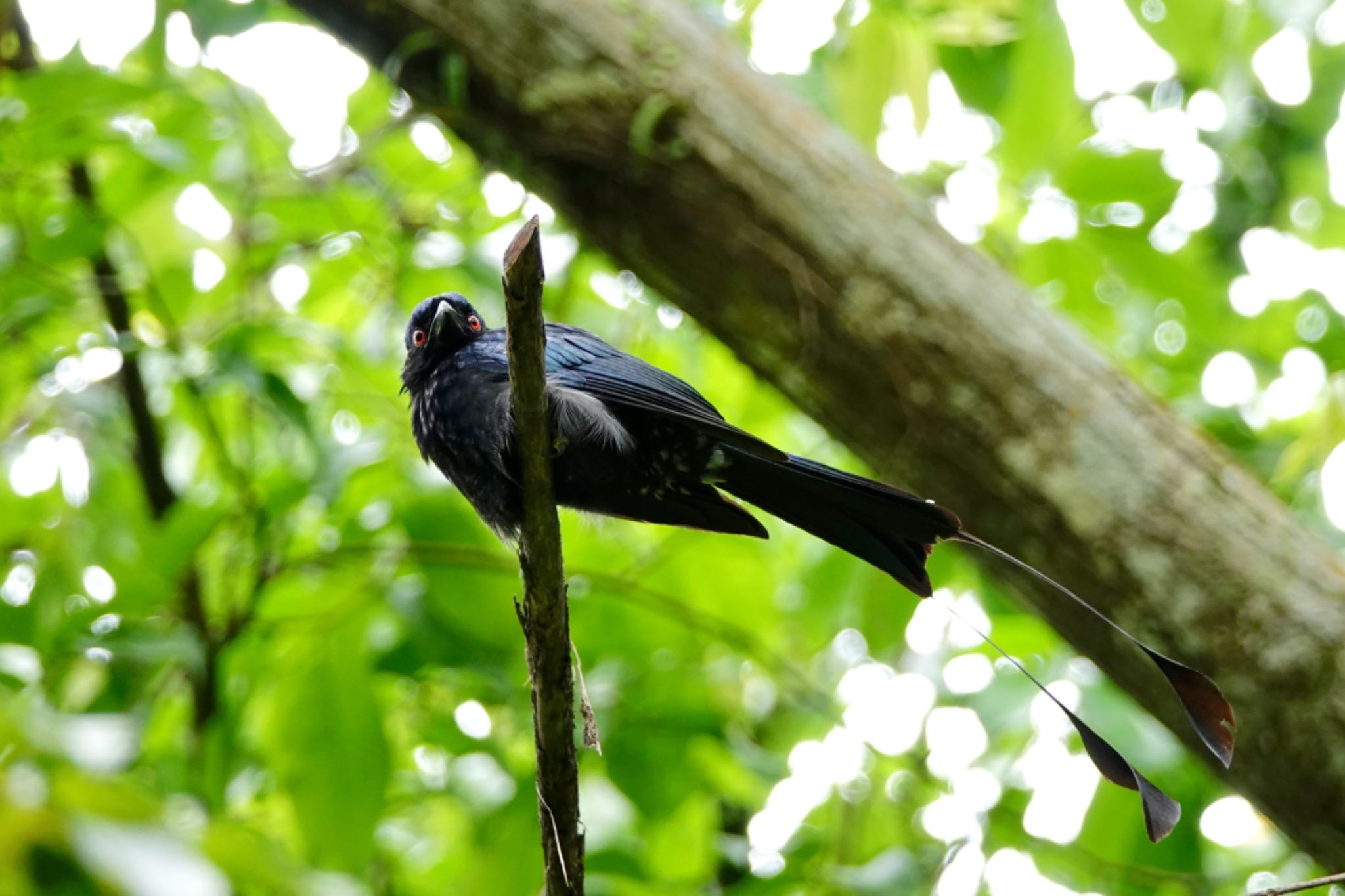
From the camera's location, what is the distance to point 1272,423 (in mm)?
4285

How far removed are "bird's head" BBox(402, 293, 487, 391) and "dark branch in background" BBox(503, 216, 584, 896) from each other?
3.26 ft

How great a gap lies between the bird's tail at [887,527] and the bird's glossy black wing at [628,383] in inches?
3.9

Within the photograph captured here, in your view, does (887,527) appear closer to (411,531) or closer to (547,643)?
(547,643)

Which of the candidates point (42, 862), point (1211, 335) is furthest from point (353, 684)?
point (1211, 335)

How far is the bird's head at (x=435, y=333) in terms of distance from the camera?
2.88 m

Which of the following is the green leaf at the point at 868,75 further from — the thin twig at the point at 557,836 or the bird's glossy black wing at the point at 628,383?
the thin twig at the point at 557,836

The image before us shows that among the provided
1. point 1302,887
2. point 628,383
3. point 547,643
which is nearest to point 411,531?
point 628,383

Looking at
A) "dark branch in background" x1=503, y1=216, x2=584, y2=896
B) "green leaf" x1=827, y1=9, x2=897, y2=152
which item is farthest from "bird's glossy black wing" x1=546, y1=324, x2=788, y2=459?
"green leaf" x1=827, y1=9, x2=897, y2=152

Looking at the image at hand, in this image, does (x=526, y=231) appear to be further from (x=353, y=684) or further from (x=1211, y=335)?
(x=1211, y=335)

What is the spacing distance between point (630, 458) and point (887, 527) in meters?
0.63

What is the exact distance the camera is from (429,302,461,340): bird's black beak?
285 centimetres

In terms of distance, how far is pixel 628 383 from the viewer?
2.58m

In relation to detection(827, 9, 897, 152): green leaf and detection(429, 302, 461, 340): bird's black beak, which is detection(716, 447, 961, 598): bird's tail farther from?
detection(827, 9, 897, 152): green leaf

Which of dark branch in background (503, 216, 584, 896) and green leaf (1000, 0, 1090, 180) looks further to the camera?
green leaf (1000, 0, 1090, 180)
